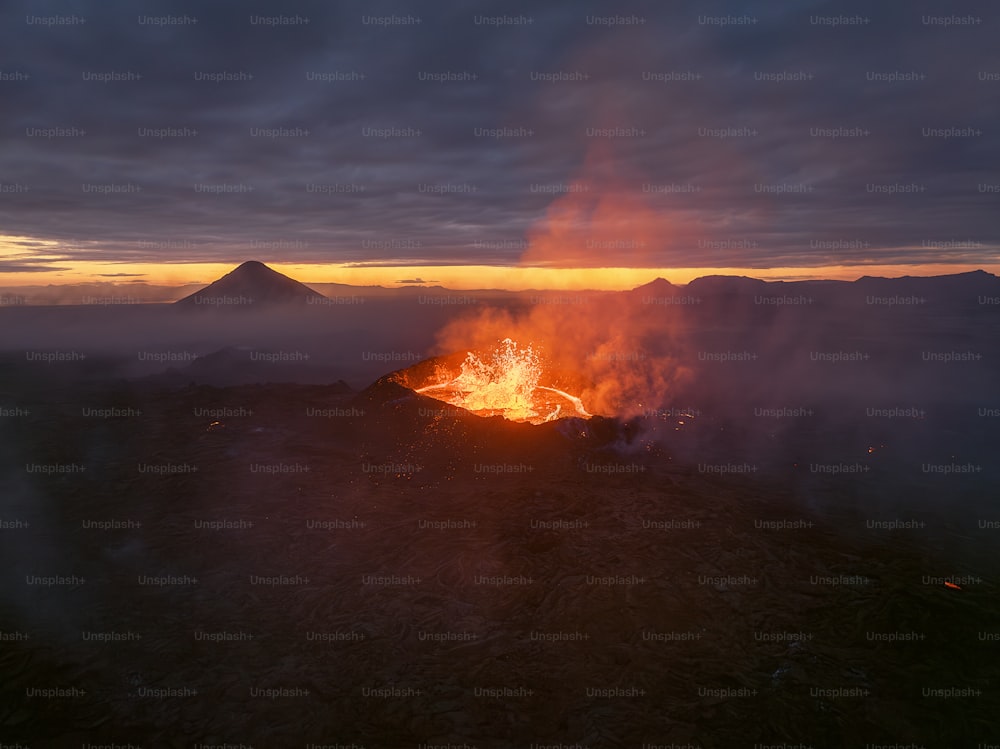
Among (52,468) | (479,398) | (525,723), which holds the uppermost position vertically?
(479,398)

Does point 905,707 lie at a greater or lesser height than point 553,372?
lesser

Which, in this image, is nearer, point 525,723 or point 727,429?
point 525,723

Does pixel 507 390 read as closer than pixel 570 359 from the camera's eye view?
Yes

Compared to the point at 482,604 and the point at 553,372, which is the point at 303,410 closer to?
the point at 553,372

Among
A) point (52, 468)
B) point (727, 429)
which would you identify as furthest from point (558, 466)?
point (52, 468)

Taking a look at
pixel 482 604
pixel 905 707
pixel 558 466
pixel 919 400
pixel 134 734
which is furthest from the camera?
pixel 919 400

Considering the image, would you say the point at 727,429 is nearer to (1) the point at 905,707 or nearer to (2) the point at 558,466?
(2) the point at 558,466

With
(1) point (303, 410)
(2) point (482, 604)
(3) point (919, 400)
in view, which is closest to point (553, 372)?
(1) point (303, 410)

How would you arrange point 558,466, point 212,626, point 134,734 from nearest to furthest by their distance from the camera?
point 134,734, point 212,626, point 558,466
